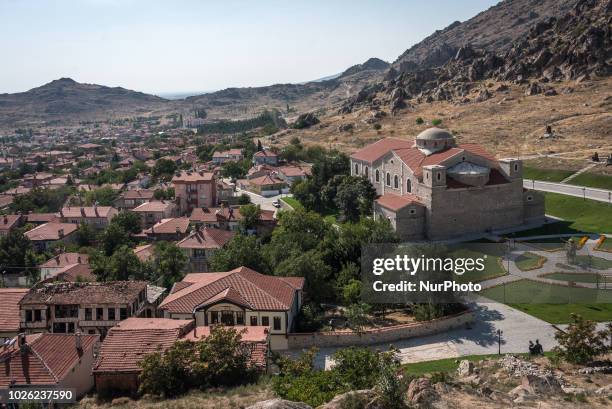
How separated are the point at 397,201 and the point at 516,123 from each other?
156 feet

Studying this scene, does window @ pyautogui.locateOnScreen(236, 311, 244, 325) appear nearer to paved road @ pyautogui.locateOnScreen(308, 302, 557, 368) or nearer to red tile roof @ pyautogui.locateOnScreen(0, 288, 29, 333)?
paved road @ pyautogui.locateOnScreen(308, 302, 557, 368)

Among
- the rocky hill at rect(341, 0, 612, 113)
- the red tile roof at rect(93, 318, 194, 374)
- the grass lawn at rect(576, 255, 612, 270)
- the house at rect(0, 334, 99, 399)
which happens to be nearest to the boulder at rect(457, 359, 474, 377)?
the red tile roof at rect(93, 318, 194, 374)

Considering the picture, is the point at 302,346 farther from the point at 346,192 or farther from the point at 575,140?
the point at 575,140

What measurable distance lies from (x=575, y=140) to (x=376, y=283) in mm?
51370

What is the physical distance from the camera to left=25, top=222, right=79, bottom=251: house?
5752cm

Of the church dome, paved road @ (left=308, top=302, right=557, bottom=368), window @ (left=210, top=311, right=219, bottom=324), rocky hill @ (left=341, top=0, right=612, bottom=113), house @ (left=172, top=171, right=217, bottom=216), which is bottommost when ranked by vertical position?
paved road @ (left=308, top=302, right=557, bottom=368)

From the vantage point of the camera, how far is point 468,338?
3025 cm

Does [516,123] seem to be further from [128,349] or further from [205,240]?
[128,349]

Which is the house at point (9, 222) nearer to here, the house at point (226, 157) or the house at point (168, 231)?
the house at point (168, 231)

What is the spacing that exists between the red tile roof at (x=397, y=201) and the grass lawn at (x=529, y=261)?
9210 millimetres

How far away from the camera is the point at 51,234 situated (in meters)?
58.8

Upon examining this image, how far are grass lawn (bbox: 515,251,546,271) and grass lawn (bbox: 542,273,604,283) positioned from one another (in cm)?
167

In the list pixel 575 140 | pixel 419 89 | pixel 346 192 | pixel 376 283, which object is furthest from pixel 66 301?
pixel 419 89

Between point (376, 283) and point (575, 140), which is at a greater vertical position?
point (575, 140)
